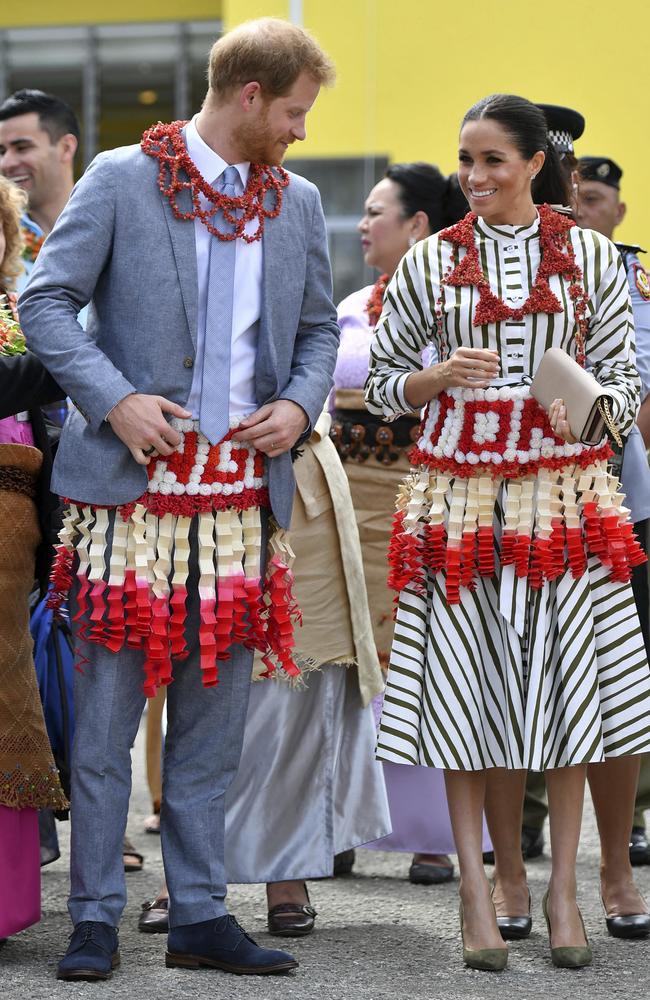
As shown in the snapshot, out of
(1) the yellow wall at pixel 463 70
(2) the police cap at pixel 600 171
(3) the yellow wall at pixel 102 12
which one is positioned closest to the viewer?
(2) the police cap at pixel 600 171

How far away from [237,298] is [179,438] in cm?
35

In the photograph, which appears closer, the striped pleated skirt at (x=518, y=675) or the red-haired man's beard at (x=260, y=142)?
the red-haired man's beard at (x=260, y=142)

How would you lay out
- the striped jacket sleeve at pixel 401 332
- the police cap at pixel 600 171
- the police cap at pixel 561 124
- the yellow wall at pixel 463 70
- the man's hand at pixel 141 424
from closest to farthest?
1. the man's hand at pixel 141 424
2. the striped jacket sleeve at pixel 401 332
3. the police cap at pixel 561 124
4. the police cap at pixel 600 171
5. the yellow wall at pixel 463 70

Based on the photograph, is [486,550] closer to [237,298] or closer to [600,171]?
[237,298]

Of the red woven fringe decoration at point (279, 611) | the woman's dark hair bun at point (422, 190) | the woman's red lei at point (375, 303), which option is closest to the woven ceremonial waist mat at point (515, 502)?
the red woven fringe decoration at point (279, 611)

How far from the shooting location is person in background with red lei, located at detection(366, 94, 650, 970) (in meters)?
3.55

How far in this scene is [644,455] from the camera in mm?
4383

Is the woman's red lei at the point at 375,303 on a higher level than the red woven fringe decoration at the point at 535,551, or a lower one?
higher

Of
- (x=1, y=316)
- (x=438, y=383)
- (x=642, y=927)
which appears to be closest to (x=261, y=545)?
(x=438, y=383)

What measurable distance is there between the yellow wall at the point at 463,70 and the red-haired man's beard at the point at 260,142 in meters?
6.11

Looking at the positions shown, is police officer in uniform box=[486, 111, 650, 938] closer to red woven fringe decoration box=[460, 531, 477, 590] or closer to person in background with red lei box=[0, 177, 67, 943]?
red woven fringe decoration box=[460, 531, 477, 590]

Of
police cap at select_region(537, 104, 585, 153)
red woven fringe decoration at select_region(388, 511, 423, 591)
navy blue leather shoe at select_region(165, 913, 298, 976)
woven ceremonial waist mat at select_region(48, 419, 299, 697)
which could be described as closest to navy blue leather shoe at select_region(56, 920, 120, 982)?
navy blue leather shoe at select_region(165, 913, 298, 976)

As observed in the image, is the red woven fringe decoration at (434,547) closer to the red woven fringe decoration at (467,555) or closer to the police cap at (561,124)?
the red woven fringe decoration at (467,555)

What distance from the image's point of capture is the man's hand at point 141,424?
10.6 ft
